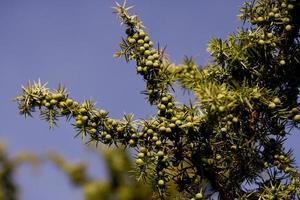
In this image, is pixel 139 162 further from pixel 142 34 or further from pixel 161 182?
pixel 142 34

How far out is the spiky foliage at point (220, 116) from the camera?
8.61 ft

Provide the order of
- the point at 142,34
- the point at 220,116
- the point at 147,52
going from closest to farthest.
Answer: the point at 220,116, the point at 147,52, the point at 142,34

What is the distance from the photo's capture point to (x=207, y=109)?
8.01 feet

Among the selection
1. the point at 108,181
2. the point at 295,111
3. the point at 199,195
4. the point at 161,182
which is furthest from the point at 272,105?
the point at 108,181

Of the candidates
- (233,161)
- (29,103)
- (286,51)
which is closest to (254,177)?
(233,161)

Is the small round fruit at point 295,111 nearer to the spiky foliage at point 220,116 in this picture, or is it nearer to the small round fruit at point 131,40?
the spiky foliage at point 220,116

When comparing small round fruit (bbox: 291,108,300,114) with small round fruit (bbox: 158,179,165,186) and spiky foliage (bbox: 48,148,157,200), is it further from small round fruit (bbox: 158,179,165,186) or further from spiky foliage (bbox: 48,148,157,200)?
spiky foliage (bbox: 48,148,157,200)

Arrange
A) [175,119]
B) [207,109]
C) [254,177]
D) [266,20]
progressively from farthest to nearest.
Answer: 1. [266,20]
2. [254,177]
3. [175,119]
4. [207,109]

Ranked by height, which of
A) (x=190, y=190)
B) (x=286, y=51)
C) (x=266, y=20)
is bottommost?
(x=190, y=190)

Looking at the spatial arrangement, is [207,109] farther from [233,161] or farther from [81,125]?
[81,125]

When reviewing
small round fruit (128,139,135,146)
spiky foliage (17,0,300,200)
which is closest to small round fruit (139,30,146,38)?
spiky foliage (17,0,300,200)

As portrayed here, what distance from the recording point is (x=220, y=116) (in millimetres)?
2449

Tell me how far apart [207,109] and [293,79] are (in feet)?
2.55

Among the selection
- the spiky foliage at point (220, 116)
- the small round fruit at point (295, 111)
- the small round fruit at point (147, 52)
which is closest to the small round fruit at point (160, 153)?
the spiky foliage at point (220, 116)
